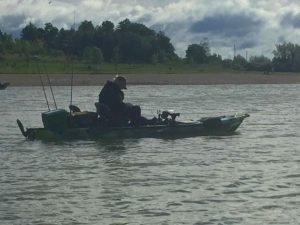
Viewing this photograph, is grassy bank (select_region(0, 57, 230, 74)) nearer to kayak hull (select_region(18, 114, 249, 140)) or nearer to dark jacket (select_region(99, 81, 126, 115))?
kayak hull (select_region(18, 114, 249, 140))

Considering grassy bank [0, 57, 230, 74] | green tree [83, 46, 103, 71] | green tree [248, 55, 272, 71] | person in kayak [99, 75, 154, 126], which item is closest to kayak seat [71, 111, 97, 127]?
person in kayak [99, 75, 154, 126]

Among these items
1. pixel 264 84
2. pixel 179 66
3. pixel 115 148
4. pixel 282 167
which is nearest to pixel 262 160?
pixel 282 167

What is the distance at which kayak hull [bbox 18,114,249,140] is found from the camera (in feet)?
63.3

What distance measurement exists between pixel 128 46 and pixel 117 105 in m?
85.2

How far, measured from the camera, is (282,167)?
1454cm

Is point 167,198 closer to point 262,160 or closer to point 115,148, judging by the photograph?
point 262,160

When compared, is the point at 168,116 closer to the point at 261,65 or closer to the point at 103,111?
the point at 103,111

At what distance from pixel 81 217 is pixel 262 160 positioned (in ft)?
21.2

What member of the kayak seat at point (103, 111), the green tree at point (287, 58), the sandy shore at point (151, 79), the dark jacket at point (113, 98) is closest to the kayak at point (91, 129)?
the kayak seat at point (103, 111)

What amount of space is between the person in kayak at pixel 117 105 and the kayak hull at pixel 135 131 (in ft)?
0.93

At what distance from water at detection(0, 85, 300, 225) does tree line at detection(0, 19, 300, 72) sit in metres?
75.1

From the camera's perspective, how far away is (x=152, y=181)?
42.7ft

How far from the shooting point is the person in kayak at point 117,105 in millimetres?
19219

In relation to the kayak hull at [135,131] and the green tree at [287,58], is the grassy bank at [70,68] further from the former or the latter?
the kayak hull at [135,131]
